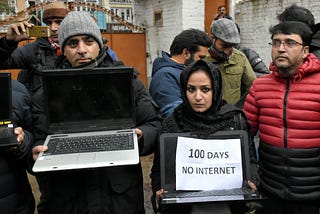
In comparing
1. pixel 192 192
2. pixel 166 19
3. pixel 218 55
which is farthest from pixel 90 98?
pixel 166 19

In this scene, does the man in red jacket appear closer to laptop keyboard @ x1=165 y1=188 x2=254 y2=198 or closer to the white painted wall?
laptop keyboard @ x1=165 y1=188 x2=254 y2=198

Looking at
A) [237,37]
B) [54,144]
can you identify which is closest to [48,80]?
[54,144]

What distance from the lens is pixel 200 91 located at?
6.79ft

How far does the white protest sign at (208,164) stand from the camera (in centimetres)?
185

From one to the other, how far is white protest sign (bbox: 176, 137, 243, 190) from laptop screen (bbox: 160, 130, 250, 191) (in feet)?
0.07

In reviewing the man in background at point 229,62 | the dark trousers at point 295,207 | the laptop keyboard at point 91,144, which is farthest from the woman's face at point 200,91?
the man in background at point 229,62

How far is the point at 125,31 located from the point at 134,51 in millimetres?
530

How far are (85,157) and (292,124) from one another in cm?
134

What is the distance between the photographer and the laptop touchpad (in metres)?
1.57

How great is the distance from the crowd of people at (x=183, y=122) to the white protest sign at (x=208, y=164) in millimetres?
95

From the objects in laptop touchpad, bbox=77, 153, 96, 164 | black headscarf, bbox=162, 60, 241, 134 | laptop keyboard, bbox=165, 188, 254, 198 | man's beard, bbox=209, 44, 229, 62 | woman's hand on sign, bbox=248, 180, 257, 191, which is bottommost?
laptop keyboard, bbox=165, 188, 254, 198

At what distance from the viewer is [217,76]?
2.11 metres

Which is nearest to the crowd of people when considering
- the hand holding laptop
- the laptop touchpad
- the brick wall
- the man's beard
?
the hand holding laptop

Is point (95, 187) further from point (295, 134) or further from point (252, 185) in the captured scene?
point (295, 134)
